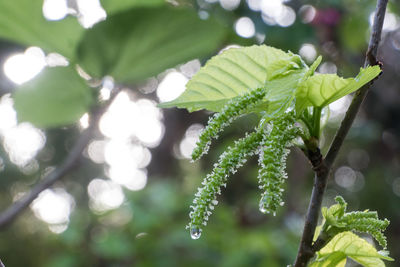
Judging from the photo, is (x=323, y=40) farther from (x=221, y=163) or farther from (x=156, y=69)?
(x=221, y=163)

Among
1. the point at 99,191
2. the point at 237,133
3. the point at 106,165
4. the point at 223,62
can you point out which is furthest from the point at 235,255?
the point at 99,191

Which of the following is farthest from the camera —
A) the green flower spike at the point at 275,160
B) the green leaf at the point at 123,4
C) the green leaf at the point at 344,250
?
the green leaf at the point at 123,4

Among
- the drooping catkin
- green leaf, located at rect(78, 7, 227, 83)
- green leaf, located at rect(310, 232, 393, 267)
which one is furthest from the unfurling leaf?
green leaf, located at rect(78, 7, 227, 83)

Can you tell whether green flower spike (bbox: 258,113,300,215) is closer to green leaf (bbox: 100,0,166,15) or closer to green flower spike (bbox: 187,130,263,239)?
green flower spike (bbox: 187,130,263,239)

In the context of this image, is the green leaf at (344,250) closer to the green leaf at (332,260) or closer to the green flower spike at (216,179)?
the green leaf at (332,260)

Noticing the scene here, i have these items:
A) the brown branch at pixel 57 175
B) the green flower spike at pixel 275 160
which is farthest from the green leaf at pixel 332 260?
the brown branch at pixel 57 175

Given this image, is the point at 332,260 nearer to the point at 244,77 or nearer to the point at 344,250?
the point at 344,250

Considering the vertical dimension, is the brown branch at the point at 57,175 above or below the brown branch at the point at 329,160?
below
